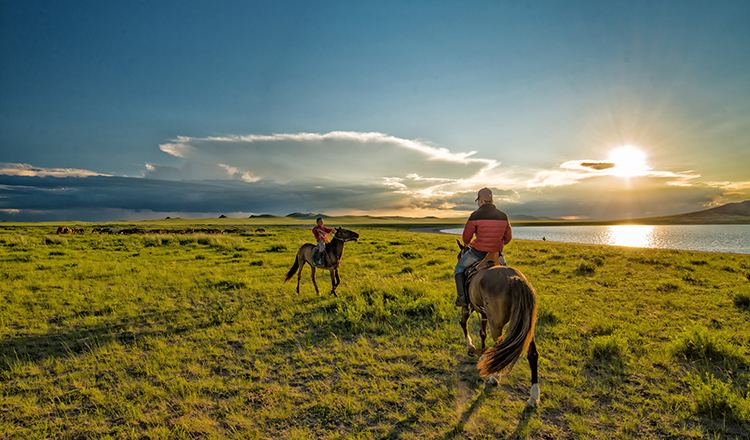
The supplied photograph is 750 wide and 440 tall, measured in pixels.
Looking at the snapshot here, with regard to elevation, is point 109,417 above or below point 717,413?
below

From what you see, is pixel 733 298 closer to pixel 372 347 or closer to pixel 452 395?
pixel 452 395

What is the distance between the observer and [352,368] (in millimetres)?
5246

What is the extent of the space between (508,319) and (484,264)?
113cm

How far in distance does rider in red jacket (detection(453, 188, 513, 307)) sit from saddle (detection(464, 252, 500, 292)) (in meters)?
0.12

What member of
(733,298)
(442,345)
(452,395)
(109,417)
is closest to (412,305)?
(442,345)

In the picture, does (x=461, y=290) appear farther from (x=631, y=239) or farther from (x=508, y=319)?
(x=631, y=239)

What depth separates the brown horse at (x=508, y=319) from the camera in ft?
13.0

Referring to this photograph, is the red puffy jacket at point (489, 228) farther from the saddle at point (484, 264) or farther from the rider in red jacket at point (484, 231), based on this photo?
the saddle at point (484, 264)

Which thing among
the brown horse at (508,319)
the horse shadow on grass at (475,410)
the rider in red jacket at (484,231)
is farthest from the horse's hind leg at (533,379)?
the rider in red jacket at (484,231)

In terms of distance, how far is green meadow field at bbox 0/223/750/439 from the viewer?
383 centimetres

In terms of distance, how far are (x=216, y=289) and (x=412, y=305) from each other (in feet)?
26.4

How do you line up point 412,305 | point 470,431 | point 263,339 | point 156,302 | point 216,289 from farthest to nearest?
point 216,289 → point 156,302 → point 412,305 → point 263,339 → point 470,431

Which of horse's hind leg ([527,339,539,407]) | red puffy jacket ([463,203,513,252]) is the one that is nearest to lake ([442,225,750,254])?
red puffy jacket ([463,203,513,252])

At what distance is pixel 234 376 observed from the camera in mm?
5074
